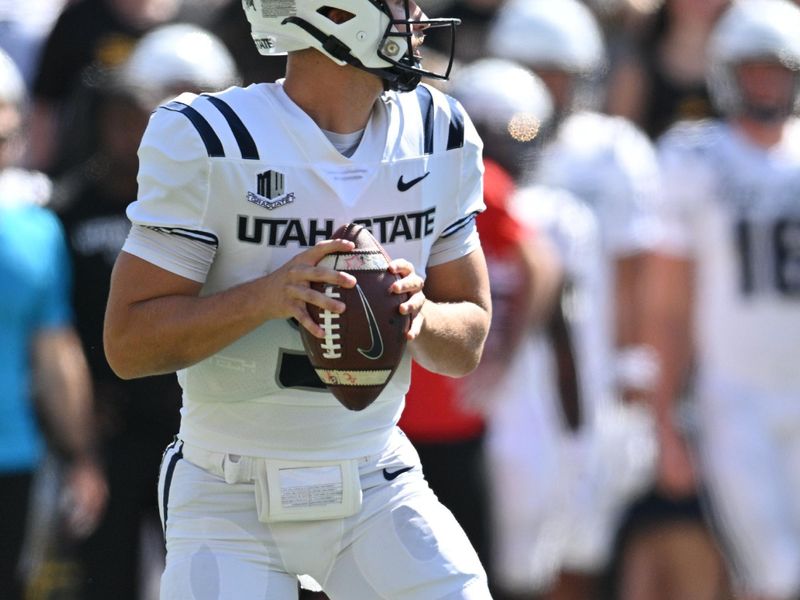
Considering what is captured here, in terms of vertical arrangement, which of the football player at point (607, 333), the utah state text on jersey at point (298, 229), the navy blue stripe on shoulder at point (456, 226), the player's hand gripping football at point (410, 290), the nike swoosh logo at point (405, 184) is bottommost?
the football player at point (607, 333)

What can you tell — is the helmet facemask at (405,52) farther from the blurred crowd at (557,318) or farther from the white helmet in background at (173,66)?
the white helmet in background at (173,66)

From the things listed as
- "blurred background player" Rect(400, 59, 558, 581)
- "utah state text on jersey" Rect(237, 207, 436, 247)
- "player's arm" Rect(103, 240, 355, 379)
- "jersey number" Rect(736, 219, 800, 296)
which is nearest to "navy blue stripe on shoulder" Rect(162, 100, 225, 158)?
"utah state text on jersey" Rect(237, 207, 436, 247)

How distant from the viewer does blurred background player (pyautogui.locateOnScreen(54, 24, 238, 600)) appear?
23.8 ft

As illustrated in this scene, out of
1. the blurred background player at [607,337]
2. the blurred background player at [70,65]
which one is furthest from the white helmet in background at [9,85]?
the blurred background player at [607,337]

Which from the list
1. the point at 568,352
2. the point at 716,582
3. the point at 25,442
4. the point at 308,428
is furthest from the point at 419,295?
the point at 716,582

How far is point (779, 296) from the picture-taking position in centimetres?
784

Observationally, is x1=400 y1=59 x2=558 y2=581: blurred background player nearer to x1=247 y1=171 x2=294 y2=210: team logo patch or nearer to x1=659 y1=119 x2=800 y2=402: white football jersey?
x1=659 y1=119 x2=800 y2=402: white football jersey

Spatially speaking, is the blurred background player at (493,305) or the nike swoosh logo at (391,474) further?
the blurred background player at (493,305)

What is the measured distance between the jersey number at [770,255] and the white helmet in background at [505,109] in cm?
90

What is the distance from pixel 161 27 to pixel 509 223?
5.82ft

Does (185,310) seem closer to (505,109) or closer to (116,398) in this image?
(116,398)

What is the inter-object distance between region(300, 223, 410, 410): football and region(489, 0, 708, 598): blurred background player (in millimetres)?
3939

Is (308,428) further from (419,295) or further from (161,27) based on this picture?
(161,27)

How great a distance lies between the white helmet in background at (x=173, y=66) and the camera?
7.57 m
